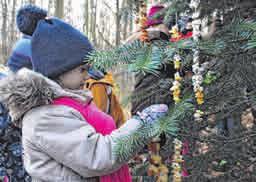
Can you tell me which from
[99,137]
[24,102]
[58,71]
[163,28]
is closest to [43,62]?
[58,71]

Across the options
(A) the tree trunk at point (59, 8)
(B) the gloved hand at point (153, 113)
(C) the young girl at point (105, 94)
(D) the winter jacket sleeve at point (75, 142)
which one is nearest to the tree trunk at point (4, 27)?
(A) the tree trunk at point (59, 8)

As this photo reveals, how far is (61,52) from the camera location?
Result: 151 cm

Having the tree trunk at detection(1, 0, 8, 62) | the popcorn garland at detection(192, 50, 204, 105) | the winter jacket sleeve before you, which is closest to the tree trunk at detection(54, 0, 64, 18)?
the tree trunk at detection(1, 0, 8, 62)

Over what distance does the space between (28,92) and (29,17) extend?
0.88 m

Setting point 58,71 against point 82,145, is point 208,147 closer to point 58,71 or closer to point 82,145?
point 82,145

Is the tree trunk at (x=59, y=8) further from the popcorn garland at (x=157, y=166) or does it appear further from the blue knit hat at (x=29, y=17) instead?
the popcorn garland at (x=157, y=166)

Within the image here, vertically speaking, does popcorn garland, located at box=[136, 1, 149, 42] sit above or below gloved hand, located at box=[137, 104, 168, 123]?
above

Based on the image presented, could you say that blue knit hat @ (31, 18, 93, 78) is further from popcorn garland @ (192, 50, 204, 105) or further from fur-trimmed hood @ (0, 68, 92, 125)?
popcorn garland @ (192, 50, 204, 105)

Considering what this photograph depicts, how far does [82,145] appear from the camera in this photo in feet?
4.54

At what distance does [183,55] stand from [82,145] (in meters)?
0.51

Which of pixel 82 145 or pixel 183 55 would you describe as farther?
pixel 82 145

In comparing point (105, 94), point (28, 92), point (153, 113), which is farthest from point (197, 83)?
point (105, 94)

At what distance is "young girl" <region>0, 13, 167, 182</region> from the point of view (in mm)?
1388

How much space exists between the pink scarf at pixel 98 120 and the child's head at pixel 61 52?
0.09 metres
